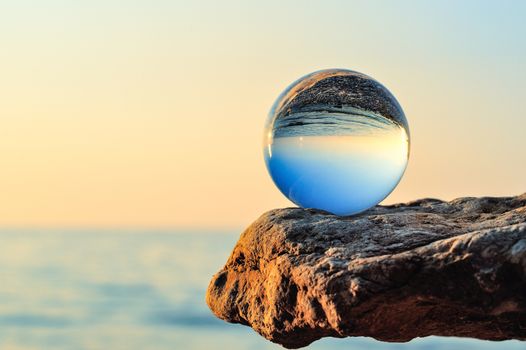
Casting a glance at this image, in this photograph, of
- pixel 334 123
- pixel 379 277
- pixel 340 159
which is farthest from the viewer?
pixel 334 123

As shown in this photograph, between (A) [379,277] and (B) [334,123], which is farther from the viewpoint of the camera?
(B) [334,123]

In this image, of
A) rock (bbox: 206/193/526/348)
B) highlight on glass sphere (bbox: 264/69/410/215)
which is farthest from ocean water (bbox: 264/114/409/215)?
rock (bbox: 206/193/526/348)

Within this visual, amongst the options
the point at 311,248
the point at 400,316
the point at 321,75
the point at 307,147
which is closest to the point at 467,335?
the point at 400,316

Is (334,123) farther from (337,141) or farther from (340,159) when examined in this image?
(340,159)

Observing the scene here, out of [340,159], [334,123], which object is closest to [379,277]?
[340,159]

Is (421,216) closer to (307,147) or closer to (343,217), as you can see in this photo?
(343,217)

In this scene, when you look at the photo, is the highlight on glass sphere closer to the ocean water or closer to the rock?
the ocean water

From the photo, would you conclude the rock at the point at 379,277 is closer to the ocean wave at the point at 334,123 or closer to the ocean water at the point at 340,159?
the ocean water at the point at 340,159
